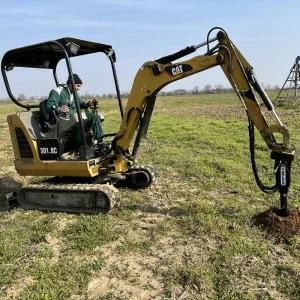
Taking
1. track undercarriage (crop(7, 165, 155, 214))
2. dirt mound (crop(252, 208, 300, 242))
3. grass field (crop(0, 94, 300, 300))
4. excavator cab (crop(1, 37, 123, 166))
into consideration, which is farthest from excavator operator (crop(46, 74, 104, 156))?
dirt mound (crop(252, 208, 300, 242))

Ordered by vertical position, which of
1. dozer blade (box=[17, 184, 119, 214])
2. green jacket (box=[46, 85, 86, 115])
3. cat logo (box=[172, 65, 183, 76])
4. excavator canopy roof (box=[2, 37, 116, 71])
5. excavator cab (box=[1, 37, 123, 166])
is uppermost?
excavator canopy roof (box=[2, 37, 116, 71])

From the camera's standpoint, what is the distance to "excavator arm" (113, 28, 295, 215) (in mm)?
5758

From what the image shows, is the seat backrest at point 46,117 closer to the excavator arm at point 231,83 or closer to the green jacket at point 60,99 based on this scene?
the green jacket at point 60,99

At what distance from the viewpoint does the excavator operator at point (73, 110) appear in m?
7.07

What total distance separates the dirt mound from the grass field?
0.41 ft

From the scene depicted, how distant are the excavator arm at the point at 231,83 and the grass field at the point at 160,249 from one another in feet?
3.52

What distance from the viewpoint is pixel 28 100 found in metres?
8.27

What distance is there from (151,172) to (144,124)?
119 centimetres

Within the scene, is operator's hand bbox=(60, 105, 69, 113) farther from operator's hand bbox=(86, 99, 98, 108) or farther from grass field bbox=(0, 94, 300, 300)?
grass field bbox=(0, 94, 300, 300)

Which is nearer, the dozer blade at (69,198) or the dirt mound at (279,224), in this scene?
the dirt mound at (279,224)

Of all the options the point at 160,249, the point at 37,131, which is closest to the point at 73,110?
the point at 37,131

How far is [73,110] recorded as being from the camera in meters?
7.32

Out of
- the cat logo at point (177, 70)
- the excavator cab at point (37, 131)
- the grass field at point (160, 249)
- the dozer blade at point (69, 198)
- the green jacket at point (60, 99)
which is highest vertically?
the cat logo at point (177, 70)

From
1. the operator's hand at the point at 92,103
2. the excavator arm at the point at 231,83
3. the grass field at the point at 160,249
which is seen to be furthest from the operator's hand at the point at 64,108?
the grass field at the point at 160,249
